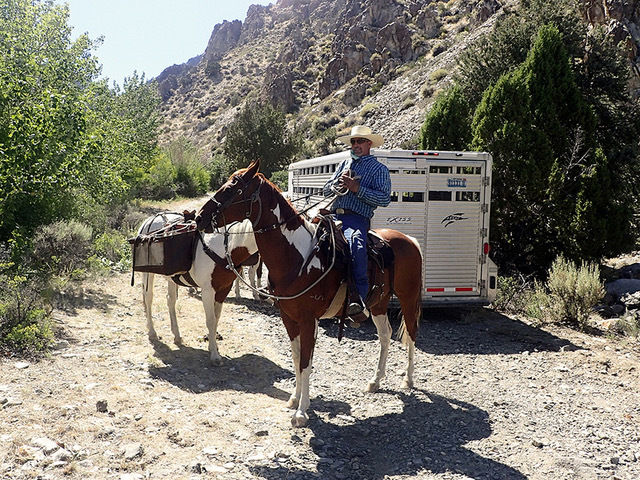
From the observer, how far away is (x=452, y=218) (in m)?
9.81

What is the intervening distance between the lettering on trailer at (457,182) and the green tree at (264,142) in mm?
37216

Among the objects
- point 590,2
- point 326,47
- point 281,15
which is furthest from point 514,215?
point 281,15

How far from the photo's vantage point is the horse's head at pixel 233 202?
4.95m

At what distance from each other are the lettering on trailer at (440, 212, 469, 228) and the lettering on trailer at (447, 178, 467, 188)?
547 mm

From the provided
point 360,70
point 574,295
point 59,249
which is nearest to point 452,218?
point 574,295

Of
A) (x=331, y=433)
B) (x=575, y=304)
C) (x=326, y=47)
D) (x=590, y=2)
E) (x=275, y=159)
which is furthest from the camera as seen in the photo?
(x=326, y=47)

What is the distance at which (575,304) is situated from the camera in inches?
390

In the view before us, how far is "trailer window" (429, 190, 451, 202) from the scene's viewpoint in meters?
9.70

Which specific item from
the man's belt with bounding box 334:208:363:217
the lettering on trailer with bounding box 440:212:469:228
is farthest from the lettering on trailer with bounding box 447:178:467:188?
the man's belt with bounding box 334:208:363:217

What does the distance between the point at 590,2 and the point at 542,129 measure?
46.6ft

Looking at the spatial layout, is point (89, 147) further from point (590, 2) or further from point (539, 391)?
point (590, 2)

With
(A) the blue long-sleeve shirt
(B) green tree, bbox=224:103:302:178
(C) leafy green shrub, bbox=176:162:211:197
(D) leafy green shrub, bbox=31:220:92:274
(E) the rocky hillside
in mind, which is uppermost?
(E) the rocky hillside

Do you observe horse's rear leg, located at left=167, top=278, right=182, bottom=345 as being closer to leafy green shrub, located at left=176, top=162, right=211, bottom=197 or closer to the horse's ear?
the horse's ear

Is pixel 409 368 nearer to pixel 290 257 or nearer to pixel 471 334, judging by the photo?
pixel 290 257
